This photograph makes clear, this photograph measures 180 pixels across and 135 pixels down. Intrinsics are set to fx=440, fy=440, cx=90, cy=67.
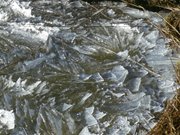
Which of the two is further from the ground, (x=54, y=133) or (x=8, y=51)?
(x=8, y=51)

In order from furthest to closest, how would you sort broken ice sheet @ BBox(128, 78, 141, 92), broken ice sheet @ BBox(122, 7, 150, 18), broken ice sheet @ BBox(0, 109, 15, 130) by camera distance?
broken ice sheet @ BBox(122, 7, 150, 18)
broken ice sheet @ BBox(128, 78, 141, 92)
broken ice sheet @ BBox(0, 109, 15, 130)

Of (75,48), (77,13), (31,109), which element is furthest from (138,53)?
(31,109)

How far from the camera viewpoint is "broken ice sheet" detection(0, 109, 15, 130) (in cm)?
150

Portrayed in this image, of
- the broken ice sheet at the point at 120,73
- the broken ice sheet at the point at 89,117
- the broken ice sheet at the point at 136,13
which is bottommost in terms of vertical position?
the broken ice sheet at the point at 89,117

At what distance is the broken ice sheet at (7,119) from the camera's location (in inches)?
58.9

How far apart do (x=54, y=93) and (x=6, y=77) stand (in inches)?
7.6

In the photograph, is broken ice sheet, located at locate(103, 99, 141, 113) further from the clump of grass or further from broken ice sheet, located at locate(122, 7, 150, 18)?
broken ice sheet, located at locate(122, 7, 150, 18)

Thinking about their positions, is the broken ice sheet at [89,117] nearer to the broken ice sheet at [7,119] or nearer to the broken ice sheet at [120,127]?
the broken ice sheet at [120,127]

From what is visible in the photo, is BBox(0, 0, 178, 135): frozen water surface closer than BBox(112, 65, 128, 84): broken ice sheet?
Yes

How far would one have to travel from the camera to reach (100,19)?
194cm

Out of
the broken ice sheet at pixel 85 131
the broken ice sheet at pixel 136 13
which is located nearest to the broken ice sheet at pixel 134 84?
the broken ice sheet at pixel 85 131

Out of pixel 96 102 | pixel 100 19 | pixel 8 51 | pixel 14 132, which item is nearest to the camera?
pixel 14 132

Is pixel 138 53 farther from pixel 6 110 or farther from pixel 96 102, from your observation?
pixel 6 110

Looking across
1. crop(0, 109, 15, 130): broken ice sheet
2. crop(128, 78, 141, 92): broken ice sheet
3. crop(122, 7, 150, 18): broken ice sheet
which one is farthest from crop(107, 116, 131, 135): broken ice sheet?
crop(122, 7, 150, 18): broken ice sheet
